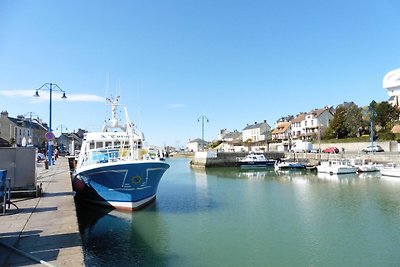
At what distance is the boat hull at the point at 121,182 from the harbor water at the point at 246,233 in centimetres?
72

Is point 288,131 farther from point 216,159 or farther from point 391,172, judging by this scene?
point 391,172

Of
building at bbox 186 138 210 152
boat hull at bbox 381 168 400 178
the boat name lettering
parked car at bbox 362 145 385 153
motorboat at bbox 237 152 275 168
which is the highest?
A: building at bbox 186 138 210 152

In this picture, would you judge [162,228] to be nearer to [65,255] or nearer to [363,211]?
[65,255]

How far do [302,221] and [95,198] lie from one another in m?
12.7

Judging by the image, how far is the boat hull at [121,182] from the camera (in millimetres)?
19266

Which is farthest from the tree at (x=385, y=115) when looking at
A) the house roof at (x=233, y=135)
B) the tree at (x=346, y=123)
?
the house roof at (x=233, y=135)

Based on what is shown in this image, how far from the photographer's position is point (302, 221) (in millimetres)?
18969

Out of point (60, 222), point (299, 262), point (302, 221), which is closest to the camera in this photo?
point (60, 222)

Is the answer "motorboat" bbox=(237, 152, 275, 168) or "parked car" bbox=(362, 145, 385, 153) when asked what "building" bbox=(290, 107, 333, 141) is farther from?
"motorboat" bbox=(237, 152, 275, 168)

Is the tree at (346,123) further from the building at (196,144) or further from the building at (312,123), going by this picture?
the building at (196,144)

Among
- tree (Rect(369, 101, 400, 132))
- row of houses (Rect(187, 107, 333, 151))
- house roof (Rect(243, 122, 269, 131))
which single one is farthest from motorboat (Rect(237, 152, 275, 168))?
house roof (Rect(243, 122, 269, 131))

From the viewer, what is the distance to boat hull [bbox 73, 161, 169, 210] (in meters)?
19.3

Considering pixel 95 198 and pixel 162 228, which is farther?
pixel 95 198

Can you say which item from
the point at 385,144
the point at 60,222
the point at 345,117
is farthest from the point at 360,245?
the point at 345,117
